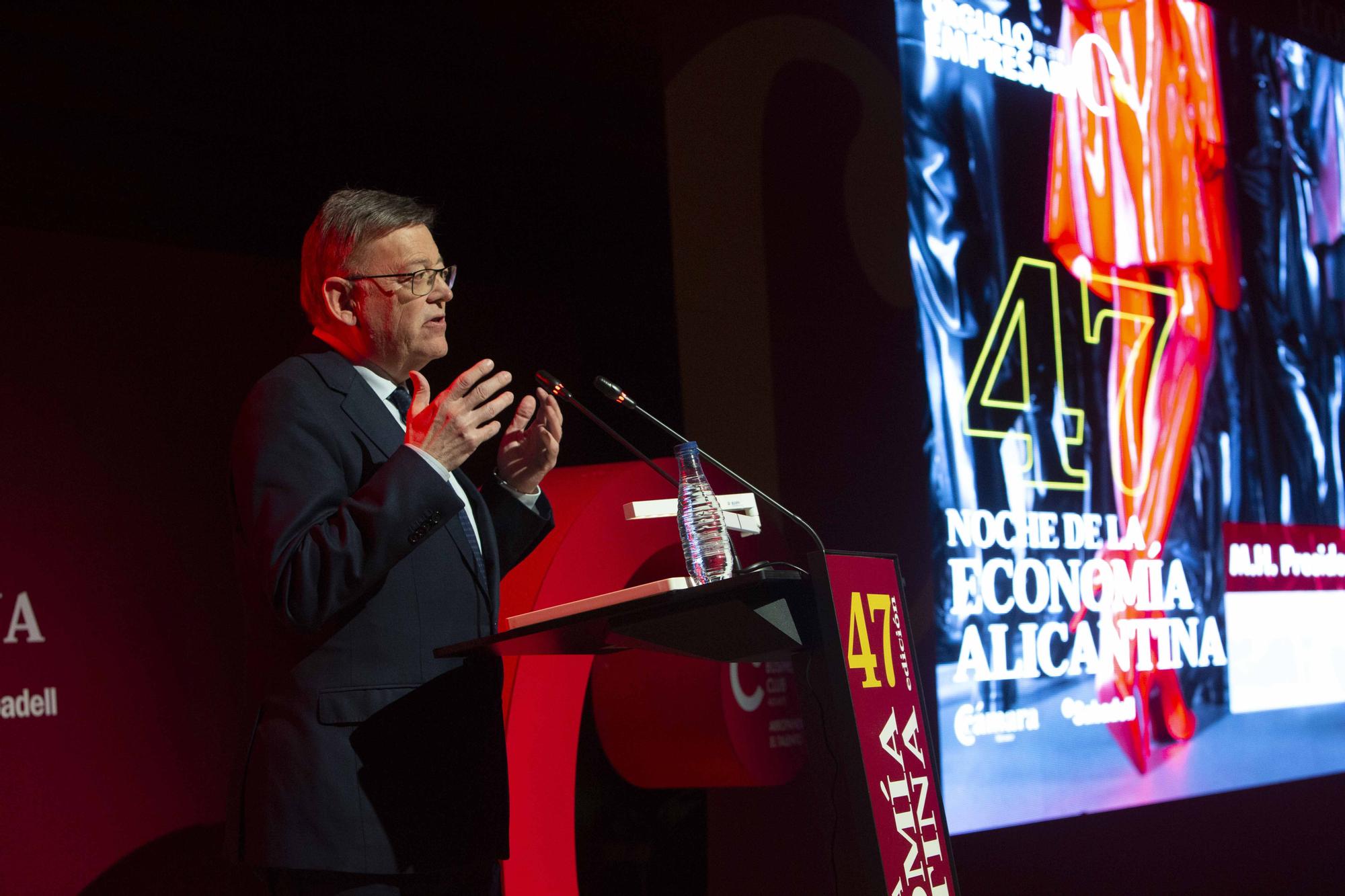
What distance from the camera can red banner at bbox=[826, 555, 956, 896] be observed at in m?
1.70

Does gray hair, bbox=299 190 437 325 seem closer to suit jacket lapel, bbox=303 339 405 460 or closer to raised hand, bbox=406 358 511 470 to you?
suit jacket lapel, bbox=303 339 405 460

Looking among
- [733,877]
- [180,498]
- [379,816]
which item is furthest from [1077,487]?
[180,498]

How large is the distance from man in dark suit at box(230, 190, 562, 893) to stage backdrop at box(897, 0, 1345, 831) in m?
2.00

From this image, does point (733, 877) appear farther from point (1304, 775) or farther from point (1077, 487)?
point (1304, 775)

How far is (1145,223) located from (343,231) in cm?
316

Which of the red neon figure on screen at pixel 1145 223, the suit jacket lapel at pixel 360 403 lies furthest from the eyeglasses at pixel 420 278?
the red neon figure on screen at pixel 1145 223

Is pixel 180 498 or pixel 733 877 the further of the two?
pixel 180 498

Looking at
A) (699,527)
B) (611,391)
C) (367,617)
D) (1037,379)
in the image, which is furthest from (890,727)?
(1037,379)

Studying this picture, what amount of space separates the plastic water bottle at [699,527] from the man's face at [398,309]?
391 millimetres

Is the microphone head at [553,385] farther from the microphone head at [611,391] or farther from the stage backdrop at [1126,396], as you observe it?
the stage backdrop at [1126,396]

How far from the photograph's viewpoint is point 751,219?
3.54 metres

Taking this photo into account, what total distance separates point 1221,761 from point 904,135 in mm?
2257

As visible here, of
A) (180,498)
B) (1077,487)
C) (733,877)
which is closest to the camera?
(733,877)

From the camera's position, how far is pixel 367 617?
5.49 ft
